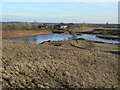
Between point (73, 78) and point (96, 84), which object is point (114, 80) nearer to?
point (96, 84)

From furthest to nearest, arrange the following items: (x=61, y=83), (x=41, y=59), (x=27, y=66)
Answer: (x=41, y=59) → (x=27, y=66) → (x=61, y=83)

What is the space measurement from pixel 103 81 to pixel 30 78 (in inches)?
191

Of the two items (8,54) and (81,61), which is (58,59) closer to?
(81,61)

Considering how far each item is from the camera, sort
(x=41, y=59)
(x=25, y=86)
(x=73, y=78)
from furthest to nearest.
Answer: (x=41, y=59)
(x=73, y=78)
(x=25, y=86)

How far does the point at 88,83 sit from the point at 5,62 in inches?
236

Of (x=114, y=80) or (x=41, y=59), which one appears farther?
(x=41, y=59)

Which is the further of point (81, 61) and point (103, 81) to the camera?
point (81, 61)

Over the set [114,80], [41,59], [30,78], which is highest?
[41,59]

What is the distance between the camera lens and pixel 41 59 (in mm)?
10648

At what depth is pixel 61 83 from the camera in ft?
25.8

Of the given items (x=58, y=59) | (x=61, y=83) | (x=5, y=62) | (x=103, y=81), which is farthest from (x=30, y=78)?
(x=103, y=81)

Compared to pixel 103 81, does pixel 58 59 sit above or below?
above

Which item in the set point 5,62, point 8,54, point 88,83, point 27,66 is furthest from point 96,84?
point 8,54

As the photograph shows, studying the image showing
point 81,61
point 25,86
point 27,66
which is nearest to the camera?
point 25,86
